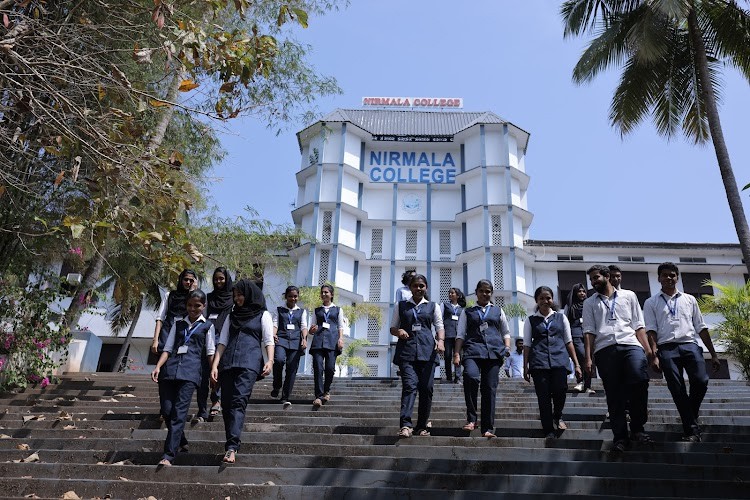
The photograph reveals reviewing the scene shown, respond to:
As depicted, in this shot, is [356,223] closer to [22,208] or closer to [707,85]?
[707,85]

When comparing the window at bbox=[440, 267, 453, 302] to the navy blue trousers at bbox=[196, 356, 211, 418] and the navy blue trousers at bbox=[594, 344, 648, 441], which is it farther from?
the navy blue trousers at bbox=[594, 344, 648, 441]

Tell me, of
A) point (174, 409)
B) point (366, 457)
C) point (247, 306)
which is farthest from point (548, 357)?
point (174, 409)

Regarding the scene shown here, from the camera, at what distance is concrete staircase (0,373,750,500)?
5.12 metres

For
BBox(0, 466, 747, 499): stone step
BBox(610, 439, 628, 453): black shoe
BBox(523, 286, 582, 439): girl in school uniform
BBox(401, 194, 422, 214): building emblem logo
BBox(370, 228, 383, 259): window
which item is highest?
BBox(401, 194, 422, 214): building emblem logo

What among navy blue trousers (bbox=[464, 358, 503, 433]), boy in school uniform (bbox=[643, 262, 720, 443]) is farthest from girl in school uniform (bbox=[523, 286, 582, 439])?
boy in school uniform (bbox=[643, 262, 720, 443])

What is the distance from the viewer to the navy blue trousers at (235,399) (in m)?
5.77

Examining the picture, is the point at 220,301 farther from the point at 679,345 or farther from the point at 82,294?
the point at 82,294

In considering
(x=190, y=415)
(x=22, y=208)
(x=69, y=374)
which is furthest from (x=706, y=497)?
(x=69, y=374)

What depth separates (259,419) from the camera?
791cm

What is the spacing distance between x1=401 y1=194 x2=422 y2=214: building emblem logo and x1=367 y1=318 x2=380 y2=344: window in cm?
605

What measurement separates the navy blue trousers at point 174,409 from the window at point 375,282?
998 inches

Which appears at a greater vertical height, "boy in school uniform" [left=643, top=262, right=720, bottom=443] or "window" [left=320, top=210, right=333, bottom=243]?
"window" [left=320, top=210, right=333, bottom=243]

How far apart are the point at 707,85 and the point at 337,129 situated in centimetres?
2120

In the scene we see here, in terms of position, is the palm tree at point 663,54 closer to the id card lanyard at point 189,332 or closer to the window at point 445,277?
the id card lanyard at point 189,332
